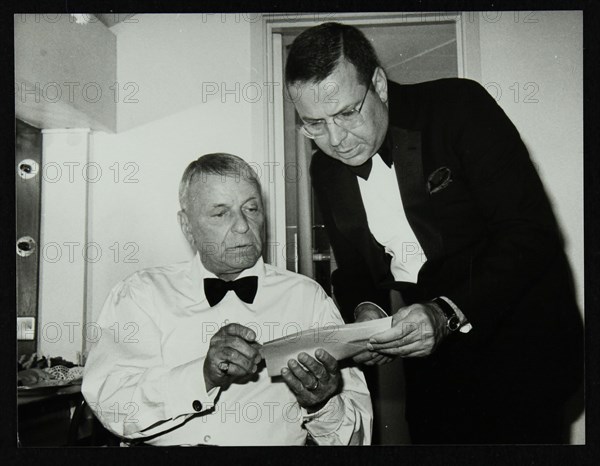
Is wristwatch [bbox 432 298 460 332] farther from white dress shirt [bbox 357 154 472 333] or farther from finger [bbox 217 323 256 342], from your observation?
finger [bbox 217 323 256 342]

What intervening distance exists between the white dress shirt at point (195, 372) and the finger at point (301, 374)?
0.20 ft

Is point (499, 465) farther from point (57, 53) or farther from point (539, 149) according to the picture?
point (57, 53)

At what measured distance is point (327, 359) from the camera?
1.66 meters

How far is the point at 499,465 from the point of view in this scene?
5.82 feet

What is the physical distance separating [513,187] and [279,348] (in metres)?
0.81

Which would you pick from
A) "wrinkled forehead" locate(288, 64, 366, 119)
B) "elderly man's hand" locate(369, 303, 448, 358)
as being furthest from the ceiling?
"elderly man's hand" locate(369, 303, 448, 358)

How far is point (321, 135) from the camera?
1739mm

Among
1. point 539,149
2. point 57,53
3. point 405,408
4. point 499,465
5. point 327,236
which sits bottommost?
point 499,465

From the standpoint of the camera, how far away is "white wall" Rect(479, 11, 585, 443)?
1.75 m

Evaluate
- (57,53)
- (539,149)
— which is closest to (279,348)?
(539,149)

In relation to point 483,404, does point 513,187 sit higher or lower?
higher

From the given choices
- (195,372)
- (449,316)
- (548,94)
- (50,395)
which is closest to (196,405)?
(195,372)
